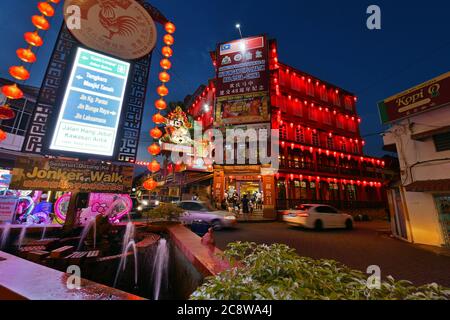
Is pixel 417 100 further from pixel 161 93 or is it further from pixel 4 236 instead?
pixel 4 236

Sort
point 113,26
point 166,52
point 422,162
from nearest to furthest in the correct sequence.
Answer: point 113,26 → point 166,52 → point 422,162

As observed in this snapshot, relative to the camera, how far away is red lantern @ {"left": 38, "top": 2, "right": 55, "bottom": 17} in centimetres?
577

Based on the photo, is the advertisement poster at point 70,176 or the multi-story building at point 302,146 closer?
the advertisement poster at point 70,176

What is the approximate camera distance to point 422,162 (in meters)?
8.85

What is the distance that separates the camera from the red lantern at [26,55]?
5.54 meters

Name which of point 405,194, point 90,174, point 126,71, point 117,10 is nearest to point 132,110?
point 126,71

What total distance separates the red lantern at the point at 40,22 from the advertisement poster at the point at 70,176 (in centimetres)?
429

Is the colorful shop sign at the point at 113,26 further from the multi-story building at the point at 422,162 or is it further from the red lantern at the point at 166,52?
the multi-story building at the point at 422,162

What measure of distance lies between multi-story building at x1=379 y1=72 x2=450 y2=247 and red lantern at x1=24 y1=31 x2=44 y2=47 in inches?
593

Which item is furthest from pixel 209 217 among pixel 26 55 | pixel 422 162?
pixel 422 162

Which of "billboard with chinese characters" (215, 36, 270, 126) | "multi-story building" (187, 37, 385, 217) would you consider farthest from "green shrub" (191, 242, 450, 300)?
"billboard with chinese characters" (215, 36, 270, 126)

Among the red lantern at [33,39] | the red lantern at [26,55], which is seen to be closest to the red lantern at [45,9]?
the red lantern at [33,39]

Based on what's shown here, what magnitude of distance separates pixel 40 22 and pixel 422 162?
52.6 ft

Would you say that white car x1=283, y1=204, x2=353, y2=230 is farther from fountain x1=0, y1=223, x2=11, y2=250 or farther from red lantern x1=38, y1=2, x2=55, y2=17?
red lantern x1=38, y1=2, x2=55, y2=17
